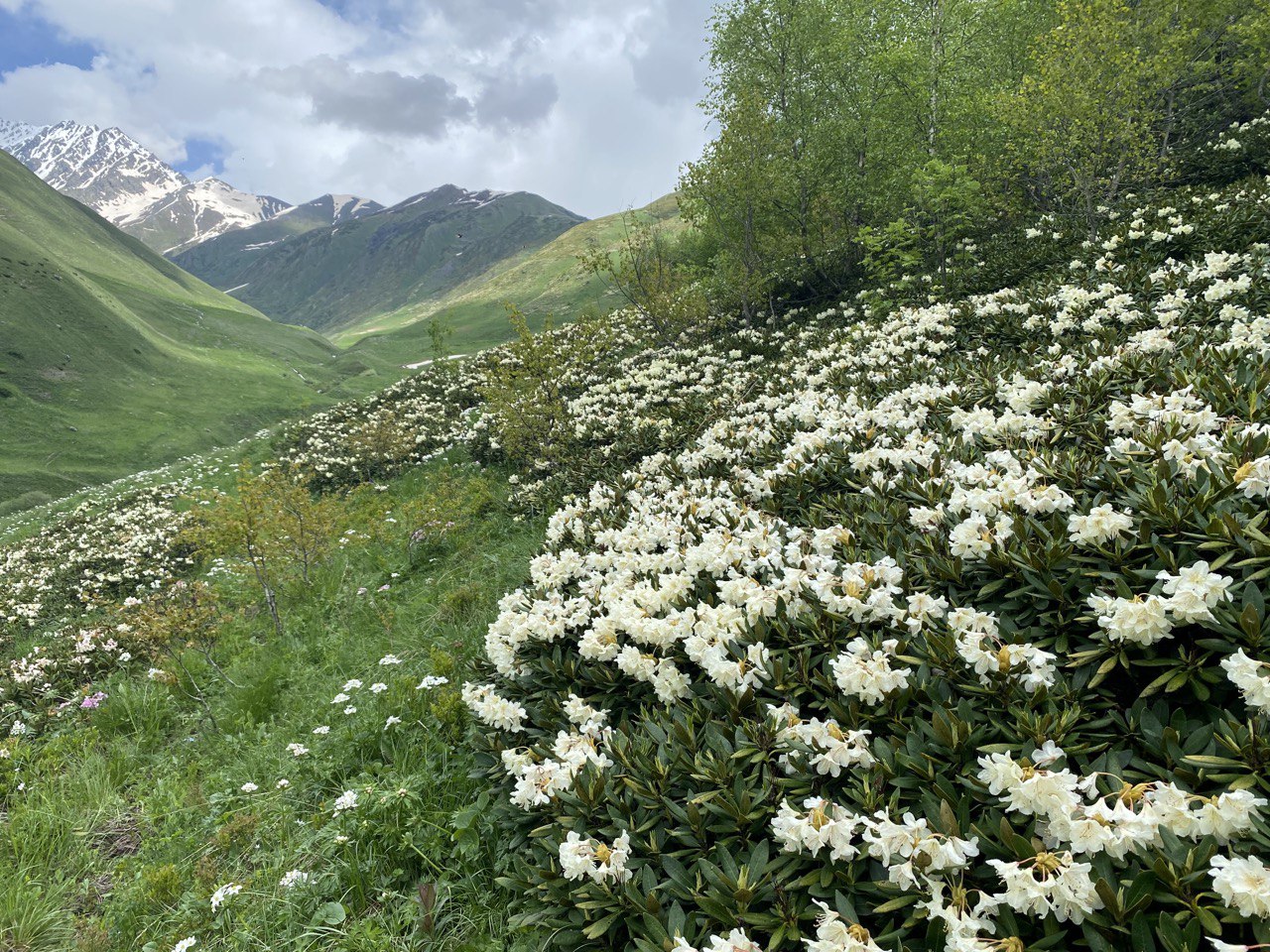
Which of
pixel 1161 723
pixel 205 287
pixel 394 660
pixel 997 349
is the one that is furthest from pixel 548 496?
pixel 205 287

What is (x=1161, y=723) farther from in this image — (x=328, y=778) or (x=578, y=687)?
(x=328, y=778)

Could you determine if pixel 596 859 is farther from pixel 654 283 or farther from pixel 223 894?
pixel 654 283

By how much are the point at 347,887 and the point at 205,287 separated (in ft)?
488

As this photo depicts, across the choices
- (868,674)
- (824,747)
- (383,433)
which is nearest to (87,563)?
(383,433)

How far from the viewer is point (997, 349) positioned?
8219 millimetres

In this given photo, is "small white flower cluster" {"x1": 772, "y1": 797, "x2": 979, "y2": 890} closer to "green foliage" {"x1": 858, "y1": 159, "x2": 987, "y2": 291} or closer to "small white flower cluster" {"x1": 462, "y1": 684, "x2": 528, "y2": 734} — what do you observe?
"small white flower cluster" {"x1": 462, "y1": 684, "x2": 528, "y2": 734}

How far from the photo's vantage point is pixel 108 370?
49094 millimetres

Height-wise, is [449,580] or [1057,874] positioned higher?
[1057,874]

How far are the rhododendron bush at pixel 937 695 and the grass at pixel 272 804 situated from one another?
773 millimetres

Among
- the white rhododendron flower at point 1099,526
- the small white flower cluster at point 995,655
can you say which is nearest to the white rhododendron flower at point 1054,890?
the small white flower cluster at point 995,655

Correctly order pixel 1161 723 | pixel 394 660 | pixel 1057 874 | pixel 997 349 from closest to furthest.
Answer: pixel 1057 874 → pixel 1161 723 → pixel 394 660 → pixel 997 349

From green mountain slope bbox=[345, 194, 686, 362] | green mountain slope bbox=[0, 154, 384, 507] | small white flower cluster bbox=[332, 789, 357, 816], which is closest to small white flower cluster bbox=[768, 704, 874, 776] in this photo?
small white flower cluster bbox=[332, 789, 357, 816]

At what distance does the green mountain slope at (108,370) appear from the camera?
37.8 meters

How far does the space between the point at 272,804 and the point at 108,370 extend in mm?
63526
